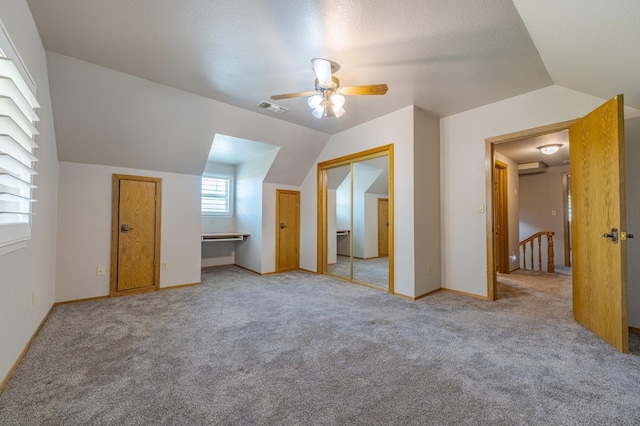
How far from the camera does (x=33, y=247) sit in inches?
94.7

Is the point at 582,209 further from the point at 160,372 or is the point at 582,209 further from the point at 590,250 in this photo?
the point at 160,372

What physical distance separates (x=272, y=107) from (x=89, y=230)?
2.89 metres

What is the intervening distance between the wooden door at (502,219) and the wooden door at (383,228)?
7.72 feet

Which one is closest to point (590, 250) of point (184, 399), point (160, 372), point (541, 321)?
point (541, 321)

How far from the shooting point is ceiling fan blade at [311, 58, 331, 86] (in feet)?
8.11

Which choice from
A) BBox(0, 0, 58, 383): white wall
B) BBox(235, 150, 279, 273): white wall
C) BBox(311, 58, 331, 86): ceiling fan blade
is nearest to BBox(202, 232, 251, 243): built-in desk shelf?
BBox(235, 150, 279, 273): white wall

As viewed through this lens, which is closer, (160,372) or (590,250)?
(160,372)

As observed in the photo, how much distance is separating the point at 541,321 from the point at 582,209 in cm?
118

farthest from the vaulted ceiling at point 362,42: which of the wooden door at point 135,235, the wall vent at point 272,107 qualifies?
the wooden door at point 135,235

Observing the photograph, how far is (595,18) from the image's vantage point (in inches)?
68.2

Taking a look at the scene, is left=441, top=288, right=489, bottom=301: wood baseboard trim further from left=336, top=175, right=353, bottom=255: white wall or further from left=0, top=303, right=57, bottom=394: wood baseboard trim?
left=0, top=303, right=57, bottom=394: wood baseboard trim

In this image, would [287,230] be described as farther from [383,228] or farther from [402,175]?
[402,175]

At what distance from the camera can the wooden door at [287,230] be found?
5.32m

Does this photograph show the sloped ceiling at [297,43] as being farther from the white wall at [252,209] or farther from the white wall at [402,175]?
the white wall at [252,209]
